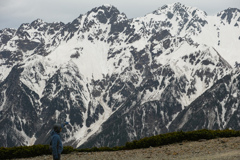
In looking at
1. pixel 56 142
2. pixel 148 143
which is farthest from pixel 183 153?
pixel 56 142

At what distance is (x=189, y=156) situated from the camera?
3706 centimetres

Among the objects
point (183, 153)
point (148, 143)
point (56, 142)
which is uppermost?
point (56, 142)

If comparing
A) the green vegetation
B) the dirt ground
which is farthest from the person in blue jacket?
the green vegetation

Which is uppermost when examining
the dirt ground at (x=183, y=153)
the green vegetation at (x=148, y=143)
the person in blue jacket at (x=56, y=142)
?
the person in blue jacket at (x=56, y=142)

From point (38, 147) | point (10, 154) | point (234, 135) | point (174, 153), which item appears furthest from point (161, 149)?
point (10, 154)

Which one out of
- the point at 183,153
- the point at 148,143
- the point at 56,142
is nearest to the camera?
the point at 56,142

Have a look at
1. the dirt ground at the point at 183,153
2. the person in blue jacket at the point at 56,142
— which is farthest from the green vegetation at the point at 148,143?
the person in blue jacket at the point at 56,142

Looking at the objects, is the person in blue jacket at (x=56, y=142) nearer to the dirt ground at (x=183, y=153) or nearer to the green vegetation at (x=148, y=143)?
the dirt ground at (x=183, y=153)

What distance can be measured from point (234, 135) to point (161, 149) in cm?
996

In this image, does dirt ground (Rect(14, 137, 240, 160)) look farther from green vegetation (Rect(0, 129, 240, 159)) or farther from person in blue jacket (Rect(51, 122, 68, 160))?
person in blue jacket (Rect(51, 122, 68, 160))

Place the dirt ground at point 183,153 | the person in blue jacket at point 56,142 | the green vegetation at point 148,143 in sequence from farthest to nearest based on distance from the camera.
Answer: the green vegetation at point 148,143 < the dirt ground at point 183,153 < the person in blue jacket at point 56,142

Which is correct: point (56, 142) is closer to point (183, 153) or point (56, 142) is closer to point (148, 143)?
point (183, 153)

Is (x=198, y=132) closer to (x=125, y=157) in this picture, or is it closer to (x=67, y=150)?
(x=125, y=157)

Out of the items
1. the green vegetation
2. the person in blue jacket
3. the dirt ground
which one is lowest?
the dirt ground
